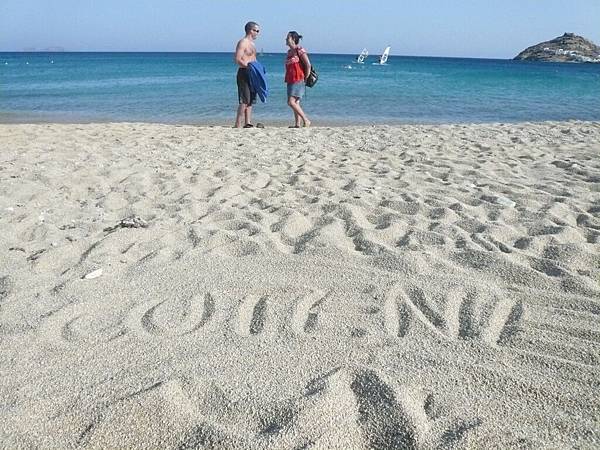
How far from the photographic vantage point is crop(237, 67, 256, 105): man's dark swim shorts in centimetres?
741

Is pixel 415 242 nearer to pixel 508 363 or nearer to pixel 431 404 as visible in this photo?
pixel 508 363

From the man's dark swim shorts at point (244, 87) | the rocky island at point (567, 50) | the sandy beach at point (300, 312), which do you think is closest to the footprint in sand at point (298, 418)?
the sandy beach at point (300, 312)

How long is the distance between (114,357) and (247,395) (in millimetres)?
551

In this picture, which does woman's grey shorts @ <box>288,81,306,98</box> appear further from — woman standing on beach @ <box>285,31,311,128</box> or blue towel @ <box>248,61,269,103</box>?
blue towel @ <box>248,61,269,103</box>

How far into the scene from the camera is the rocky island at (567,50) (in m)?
78.9

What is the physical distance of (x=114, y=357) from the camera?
6.08 ft

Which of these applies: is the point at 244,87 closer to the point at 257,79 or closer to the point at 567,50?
the point at 257,79

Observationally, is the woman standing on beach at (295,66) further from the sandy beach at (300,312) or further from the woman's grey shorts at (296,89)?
the sandy beach at (300,312)

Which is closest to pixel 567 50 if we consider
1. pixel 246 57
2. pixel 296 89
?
pixel 296 89

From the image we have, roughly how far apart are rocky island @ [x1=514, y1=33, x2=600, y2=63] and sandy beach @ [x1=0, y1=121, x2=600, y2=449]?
8649 cm

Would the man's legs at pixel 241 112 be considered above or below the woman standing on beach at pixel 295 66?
below

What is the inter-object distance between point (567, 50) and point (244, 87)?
295 ft

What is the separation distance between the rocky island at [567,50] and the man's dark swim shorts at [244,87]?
272 ft

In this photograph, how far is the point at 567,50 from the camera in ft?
269
